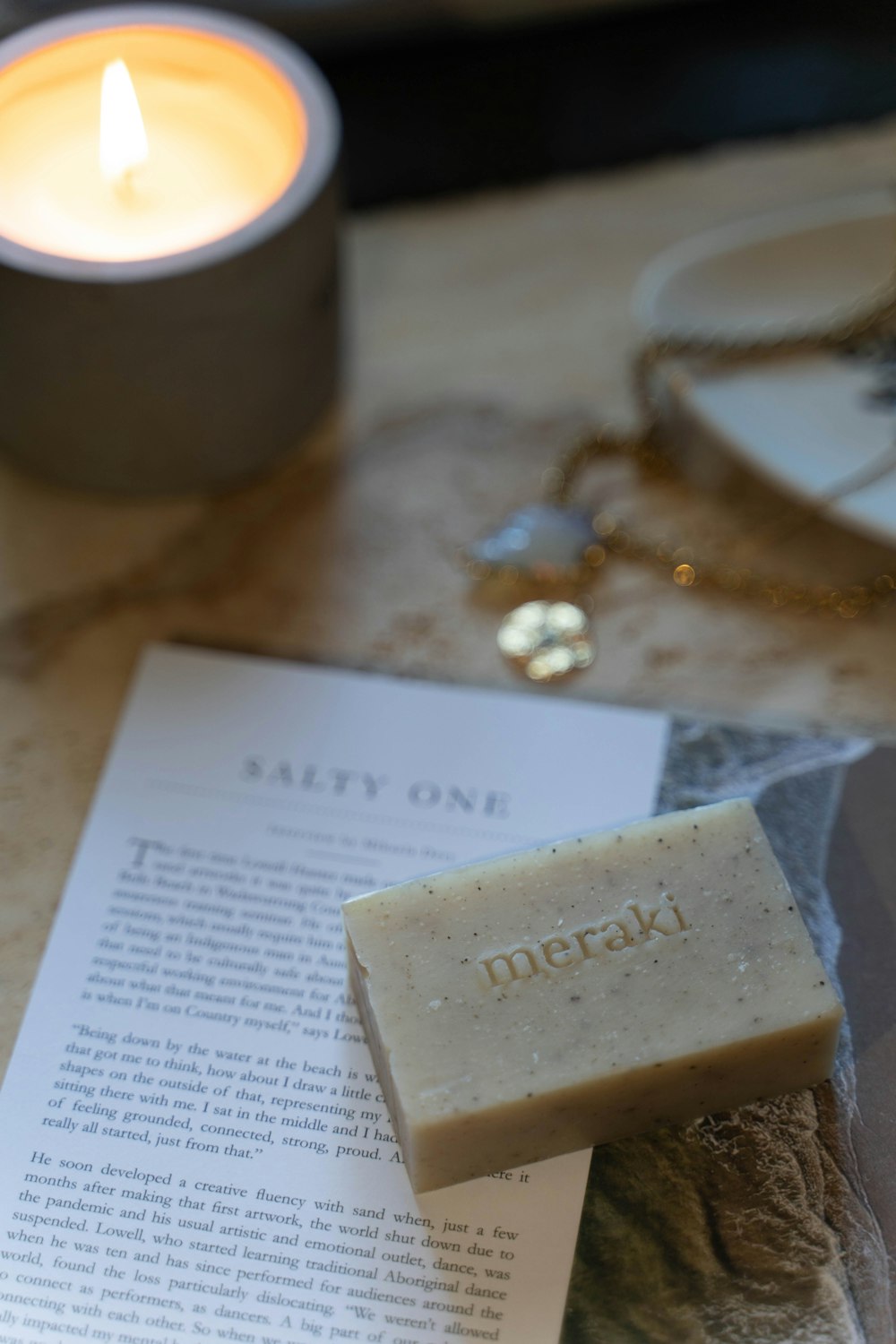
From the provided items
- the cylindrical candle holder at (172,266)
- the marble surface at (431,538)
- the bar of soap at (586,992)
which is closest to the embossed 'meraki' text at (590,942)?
the bar of soap at (586,992)

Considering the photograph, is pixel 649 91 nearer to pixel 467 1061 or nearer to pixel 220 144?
pixel 220 144

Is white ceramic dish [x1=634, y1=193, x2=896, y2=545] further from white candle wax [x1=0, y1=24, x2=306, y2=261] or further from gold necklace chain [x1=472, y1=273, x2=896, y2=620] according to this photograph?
white candle wax [x1=0, y1=24, x2=306, y2=261]

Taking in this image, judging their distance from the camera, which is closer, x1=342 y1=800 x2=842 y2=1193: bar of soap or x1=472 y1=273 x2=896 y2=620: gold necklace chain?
x1=342 y1=800 x2=842 y2=1193: bar of soap

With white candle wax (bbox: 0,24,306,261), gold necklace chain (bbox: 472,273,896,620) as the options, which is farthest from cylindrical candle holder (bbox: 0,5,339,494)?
gold necklace chain (bbox: 472,273,896,620)

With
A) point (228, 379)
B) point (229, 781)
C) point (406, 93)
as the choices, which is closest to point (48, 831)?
point (229, 781)

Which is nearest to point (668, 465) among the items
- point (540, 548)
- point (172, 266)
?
point (540, 548)

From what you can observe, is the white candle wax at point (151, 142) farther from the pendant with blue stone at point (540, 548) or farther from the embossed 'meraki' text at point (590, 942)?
the embossed 'meraki' text at point (590, 942)
